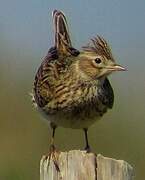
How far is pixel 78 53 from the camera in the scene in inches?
256

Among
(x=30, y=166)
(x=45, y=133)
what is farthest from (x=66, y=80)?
(x=45, y=133)

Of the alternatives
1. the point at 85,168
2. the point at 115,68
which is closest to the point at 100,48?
the point at 115,68

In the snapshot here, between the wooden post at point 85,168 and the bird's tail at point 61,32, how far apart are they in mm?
2393

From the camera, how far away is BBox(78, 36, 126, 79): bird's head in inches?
234

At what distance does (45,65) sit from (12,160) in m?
2.33

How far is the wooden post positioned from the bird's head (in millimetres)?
1743

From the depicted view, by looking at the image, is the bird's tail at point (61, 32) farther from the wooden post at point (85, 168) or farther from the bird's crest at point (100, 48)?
the wooden post at point (85, 168)

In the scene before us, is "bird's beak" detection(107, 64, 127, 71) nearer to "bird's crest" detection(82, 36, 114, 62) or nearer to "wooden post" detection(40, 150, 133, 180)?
"bird's crest" detection(82, 36, 114, 62)

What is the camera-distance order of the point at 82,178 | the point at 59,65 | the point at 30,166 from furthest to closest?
1. the point at 30,166
2. the point at 59,65
3. the point at 82,178

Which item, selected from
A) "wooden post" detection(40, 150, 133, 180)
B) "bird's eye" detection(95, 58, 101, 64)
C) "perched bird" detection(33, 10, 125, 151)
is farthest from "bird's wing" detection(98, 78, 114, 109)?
"wooden post" detection(40, 150, 133, 180)

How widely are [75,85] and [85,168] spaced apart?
2178 millimetres

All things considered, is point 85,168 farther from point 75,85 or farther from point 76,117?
point 75,85

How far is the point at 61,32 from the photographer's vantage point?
23.1 ft

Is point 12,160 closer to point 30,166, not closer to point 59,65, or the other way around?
point 30,166
